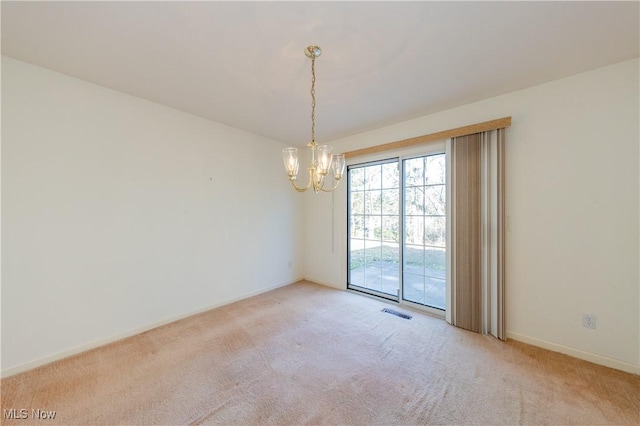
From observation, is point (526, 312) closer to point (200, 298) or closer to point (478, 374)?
point (478, 374)

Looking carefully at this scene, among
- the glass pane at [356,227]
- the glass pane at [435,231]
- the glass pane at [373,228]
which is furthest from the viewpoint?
the glass pane at [356,227]

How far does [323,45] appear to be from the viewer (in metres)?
1.76

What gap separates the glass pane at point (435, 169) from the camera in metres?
3.03

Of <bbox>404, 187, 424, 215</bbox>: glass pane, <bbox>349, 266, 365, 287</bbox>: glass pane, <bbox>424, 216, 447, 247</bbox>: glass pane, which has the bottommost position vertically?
<bbox>349, 266, 365, 287</bbox>: glass pane

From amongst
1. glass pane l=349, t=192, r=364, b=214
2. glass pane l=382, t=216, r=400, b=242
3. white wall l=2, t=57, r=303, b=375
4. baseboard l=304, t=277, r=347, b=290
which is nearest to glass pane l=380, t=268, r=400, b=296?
glass pane l=382, t=216, r=400, b=242

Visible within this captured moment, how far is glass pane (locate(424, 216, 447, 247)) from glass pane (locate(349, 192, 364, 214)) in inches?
42.9

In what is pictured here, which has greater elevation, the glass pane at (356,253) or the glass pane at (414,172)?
the glass pane at (414,172)

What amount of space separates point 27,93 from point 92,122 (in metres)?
0.42

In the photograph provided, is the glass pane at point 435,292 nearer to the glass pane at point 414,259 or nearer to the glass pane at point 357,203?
the glass pane at point 414,259

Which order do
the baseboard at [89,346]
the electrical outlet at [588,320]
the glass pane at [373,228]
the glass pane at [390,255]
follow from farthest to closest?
the glass pane at [373,228] < the glass pane at [390,255] < the electrical outlet at [588,320] < the baseboard at [89,346]

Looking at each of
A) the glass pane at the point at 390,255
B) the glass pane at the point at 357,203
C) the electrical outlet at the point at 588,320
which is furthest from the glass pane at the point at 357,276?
the electrical outlet at the point at 588,320

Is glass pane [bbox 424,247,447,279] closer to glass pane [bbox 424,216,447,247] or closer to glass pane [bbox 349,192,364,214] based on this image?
glass pane [bbox 424,216,447,247]

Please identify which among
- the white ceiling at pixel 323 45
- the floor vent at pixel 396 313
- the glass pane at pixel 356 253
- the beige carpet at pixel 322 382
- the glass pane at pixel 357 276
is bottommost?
the beige carpet at pixel 322 382

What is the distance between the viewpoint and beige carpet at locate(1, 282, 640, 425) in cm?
156
